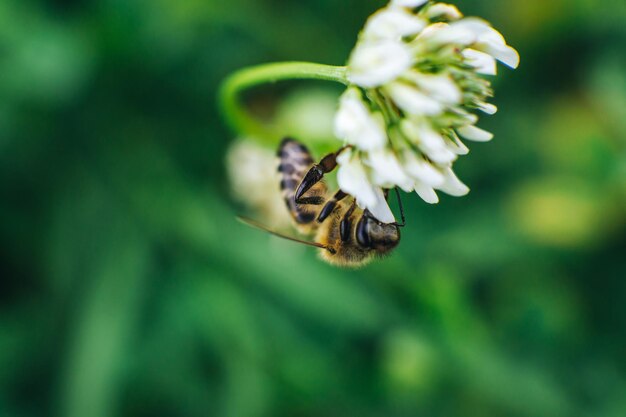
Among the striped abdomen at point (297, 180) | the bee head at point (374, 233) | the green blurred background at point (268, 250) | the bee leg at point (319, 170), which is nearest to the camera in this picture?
the bee leg at point (319, 170)

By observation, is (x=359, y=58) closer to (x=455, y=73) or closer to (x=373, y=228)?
(x=455, y=73)

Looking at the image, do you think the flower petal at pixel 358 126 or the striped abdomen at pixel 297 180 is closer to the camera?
the flower petal at pixel 358 126

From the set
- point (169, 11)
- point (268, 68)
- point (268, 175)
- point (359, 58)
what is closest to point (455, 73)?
point (359, 58)

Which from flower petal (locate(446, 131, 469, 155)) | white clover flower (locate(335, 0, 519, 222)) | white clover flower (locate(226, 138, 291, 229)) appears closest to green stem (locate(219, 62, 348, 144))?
white clover flower (locate(335, 0, 519, 222))

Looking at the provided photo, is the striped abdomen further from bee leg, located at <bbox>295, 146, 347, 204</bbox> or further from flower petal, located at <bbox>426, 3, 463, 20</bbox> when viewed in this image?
flower petal, located at <bbox>426, 3, 463, 20</bbox>

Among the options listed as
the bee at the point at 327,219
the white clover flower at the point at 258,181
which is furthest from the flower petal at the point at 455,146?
the white clover flower at the point at 258,181

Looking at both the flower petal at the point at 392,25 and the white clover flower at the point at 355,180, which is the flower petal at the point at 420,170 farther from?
the flower petal at the point at 392,25

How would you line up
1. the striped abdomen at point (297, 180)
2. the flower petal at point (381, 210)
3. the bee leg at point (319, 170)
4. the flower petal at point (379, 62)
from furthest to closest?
the striped abdomen at point (297, 180) < the bee leg at point (319, 170) < the flower petal at point (381, 210) < the flower petal at point (379, 62)

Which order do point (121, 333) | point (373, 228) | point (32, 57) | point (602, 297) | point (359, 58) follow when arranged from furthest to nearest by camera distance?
point (602, 297), point (121, 333), point (32, 57), point (373, 228), point (359, 58)
